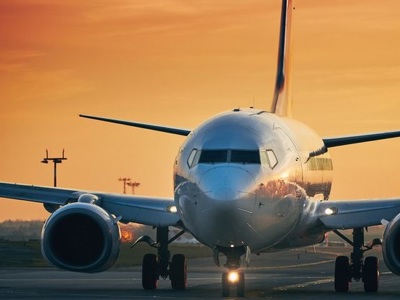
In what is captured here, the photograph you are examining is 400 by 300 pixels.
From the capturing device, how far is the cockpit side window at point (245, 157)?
106 ft

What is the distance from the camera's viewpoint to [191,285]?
40656 millimetres

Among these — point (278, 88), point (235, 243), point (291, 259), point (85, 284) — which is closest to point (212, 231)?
point (235, 243)

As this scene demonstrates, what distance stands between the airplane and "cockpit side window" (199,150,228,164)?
23 mm

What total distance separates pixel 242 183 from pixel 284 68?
699 inches

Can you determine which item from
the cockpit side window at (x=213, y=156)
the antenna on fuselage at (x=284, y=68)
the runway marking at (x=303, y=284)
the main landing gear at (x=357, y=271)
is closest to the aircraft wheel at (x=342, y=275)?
the main landing gear at (x=357, y=271)

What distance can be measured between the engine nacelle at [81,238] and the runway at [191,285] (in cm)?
80

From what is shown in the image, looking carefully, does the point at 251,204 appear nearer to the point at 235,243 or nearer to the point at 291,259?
the point at 235,243

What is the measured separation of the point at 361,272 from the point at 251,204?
863cm

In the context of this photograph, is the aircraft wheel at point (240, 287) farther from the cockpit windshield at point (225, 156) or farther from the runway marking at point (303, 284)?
the runway marking at point (303, 284)

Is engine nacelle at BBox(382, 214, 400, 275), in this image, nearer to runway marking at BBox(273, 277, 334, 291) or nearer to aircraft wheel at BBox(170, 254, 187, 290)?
runway marking at BBox(273, 277, 334, 291)

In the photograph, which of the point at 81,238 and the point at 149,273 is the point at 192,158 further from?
the point at 149,273

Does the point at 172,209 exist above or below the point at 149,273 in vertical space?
above

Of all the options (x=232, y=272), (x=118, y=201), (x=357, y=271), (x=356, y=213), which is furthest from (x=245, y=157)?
(x=357, y=271)

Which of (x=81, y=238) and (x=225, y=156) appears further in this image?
(x=81, y=238)
